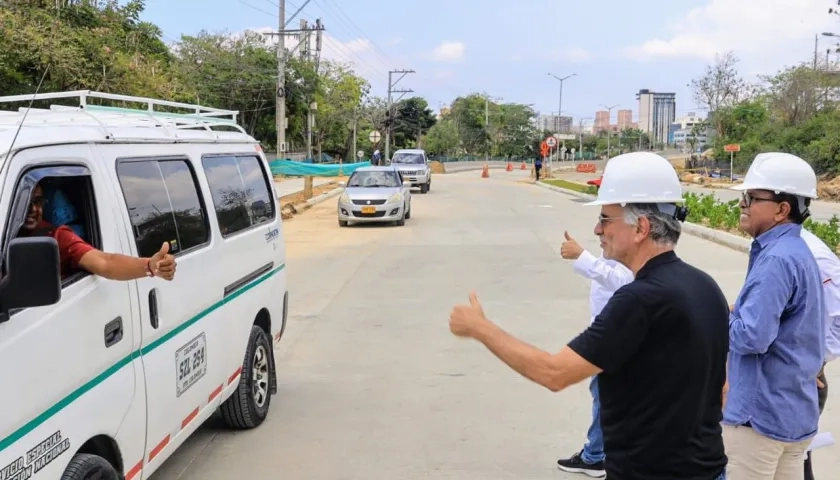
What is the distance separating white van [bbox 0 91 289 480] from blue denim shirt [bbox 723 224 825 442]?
252 cm

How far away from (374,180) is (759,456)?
739 inches

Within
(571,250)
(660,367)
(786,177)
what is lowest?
(660,367)

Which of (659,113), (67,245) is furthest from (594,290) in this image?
(659,113)

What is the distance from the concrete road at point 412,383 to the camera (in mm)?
4961

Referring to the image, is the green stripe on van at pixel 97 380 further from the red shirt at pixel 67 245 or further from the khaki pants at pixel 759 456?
the khaki pants at pixel 759 456

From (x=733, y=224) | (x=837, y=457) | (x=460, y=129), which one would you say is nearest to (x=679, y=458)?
(x=837, y=457)

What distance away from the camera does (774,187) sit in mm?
3105

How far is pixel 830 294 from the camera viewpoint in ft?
10.8

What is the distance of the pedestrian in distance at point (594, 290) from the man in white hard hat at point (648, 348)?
1210 millimetres

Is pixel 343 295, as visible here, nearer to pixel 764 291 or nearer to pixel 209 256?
pixel 209 256

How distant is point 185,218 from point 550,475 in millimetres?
2747

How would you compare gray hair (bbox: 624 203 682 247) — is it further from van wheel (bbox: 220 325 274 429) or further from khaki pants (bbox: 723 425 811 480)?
van wheel (bbox: 220 325 274 429)

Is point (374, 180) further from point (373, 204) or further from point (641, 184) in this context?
point (641, 184)

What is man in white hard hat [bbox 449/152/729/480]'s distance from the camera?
2.22 metres
